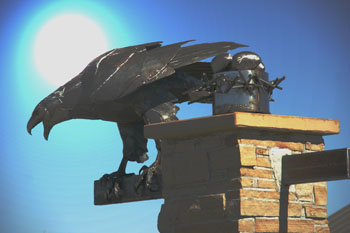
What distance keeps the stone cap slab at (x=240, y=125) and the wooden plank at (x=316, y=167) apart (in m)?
0.21

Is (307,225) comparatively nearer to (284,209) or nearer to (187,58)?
(284,209)

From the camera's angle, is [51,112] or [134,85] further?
[51,112]

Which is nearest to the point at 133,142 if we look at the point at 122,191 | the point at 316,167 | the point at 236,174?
the point at 122,191

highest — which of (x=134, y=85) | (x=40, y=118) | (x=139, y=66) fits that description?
(x=139, y=66)

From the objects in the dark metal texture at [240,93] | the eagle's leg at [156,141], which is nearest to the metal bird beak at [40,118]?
the eagle's leg at [156,141]

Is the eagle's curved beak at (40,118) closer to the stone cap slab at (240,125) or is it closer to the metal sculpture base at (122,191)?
the metal sculpture base at (122,191)

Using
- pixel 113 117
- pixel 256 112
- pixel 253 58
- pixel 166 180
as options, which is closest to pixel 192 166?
pixel 166 180

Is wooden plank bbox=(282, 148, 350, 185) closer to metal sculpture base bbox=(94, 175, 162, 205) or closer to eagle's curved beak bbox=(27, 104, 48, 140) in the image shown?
metal sculpture base bbox=(94, 175, 162, 205)

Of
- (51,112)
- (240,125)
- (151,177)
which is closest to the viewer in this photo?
(240,125)

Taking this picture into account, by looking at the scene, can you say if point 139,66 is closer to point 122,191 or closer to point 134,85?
point 134,85

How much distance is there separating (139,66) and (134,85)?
0.66ft

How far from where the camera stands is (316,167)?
4.21 meters

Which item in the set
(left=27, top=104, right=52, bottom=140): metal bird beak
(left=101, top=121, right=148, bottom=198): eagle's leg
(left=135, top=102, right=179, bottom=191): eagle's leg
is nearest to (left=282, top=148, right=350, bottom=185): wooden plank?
(left=135, top=102, right=179, bottom=191): eagle's leg

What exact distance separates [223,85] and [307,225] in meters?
1.02
